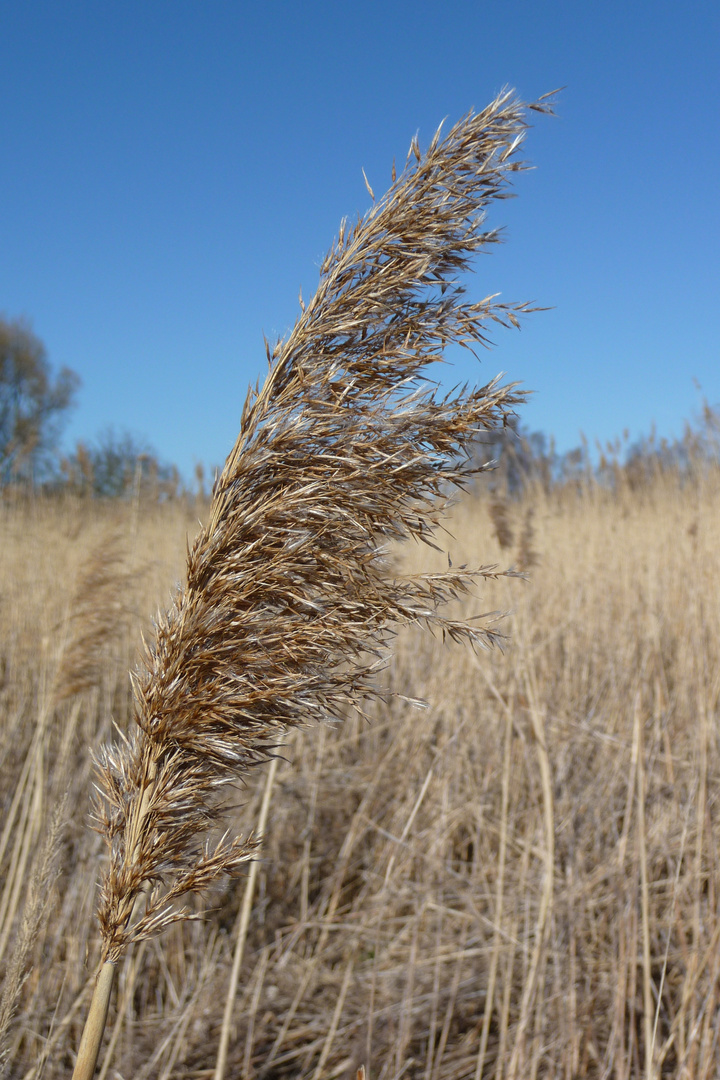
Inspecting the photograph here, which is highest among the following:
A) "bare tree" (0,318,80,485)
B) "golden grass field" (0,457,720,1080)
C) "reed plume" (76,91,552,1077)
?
"bare tree" (0,318,80,485)

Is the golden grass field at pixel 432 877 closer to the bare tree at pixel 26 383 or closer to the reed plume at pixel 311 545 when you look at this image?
the reed plume at pixel 311 545

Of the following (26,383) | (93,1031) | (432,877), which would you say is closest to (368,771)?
(432,877)

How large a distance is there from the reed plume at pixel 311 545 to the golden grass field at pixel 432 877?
181 millimetres

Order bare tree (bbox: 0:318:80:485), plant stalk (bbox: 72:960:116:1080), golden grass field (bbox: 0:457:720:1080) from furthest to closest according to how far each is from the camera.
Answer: bare tree (bbox: 0:318:80:485) < golden grass field (bbox: 0:457:720:1080) < plant stalk (bbox: 72:960:116:1080)

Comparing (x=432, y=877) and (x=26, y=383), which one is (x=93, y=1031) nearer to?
(x=432, y=877)

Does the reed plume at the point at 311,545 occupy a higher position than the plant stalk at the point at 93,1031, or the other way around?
the reed plume at the point at 311,545

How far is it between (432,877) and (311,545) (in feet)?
6.71

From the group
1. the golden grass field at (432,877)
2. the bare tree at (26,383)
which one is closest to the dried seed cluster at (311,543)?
the golden grass field at (432,877)

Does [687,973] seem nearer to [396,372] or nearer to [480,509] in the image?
[396,372]

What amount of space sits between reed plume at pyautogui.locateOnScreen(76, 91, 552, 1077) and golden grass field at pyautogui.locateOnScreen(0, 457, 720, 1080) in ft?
0.60

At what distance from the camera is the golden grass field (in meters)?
1.75

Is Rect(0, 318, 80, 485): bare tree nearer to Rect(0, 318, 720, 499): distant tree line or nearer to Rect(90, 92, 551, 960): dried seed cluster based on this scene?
Rect(0, 318, 720, 499): distant tree line

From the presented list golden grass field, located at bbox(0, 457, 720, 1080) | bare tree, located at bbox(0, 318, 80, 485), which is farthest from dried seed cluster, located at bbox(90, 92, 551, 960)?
bare tree, located at bbox(0, 318, 80, 485)

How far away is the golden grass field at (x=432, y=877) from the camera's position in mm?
1749
